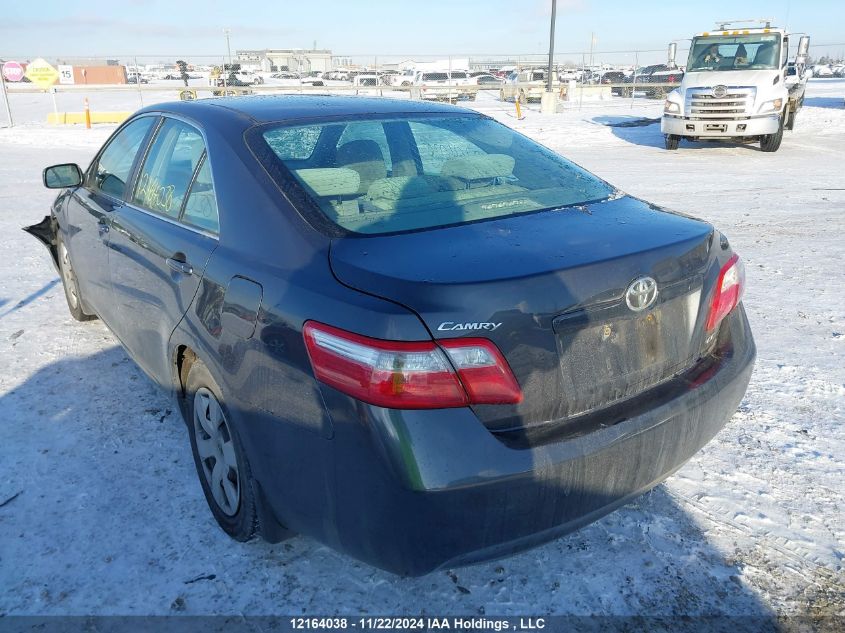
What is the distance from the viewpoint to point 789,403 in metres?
3.56

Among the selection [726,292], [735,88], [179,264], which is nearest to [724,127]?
[735,88]

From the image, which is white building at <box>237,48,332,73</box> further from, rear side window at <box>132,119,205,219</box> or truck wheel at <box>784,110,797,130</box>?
rear side window at <box>132,119,205,219</box>

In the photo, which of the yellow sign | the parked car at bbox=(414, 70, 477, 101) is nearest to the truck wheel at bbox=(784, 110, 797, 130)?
the parked car at bbox=(414, 70, 477, 101)

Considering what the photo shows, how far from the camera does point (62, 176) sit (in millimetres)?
4133

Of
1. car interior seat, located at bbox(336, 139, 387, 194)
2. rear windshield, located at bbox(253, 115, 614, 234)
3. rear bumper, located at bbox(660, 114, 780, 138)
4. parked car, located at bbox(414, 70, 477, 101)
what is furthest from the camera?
parked car, located at bbox(414, 70, 477, 101)

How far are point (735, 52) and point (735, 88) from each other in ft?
4.84

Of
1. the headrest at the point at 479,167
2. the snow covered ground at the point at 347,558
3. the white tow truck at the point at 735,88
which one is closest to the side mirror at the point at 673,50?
the white tow truck at the point at 735,88

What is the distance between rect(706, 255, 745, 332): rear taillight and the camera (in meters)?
2.46

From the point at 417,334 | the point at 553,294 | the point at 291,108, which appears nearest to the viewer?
the point at 417,334

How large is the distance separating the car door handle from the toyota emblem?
1.61 m

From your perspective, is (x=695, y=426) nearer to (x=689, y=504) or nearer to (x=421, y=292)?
(x=689, y=504)

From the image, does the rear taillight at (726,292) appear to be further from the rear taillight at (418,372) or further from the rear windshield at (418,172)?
the rear taillight at (418,372)

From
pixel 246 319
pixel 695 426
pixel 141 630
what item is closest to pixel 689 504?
pixel 695 426

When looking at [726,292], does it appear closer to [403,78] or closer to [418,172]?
[418,172]
